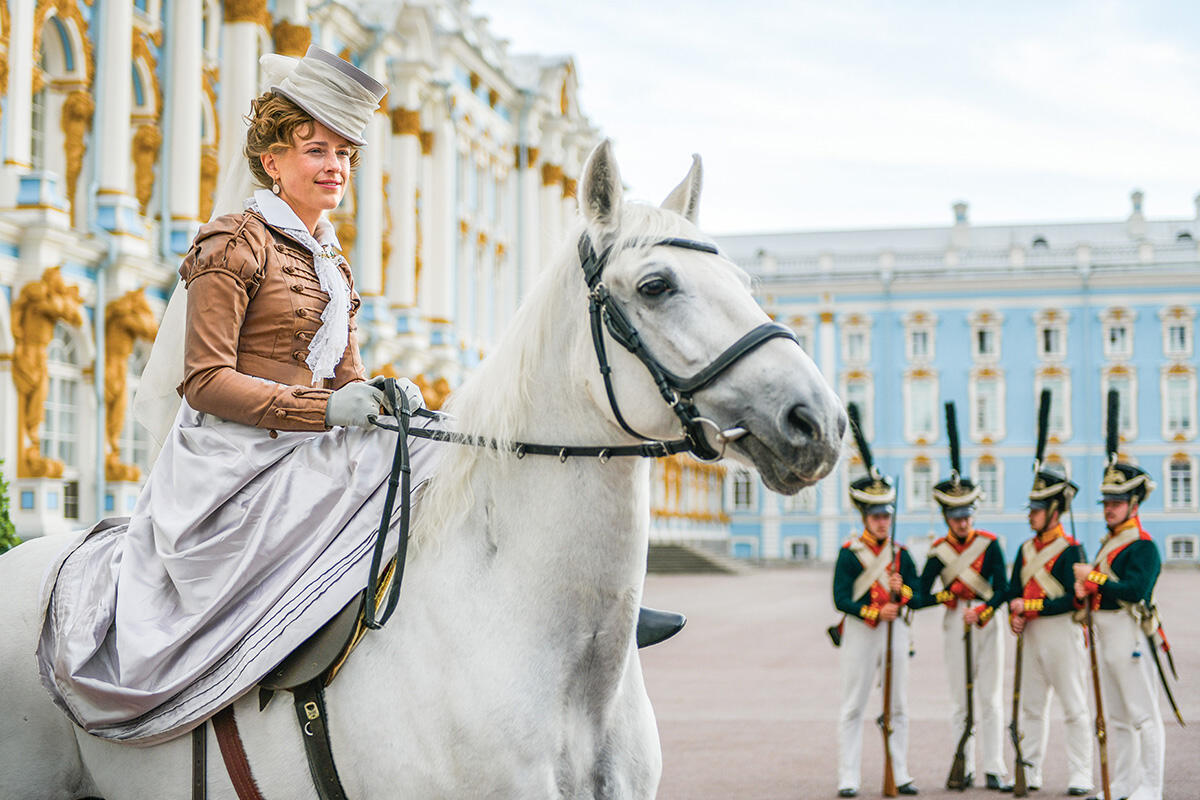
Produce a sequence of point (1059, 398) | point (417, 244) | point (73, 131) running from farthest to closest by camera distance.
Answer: point (1059, 398) → point (417, 244) → point (73, 131)

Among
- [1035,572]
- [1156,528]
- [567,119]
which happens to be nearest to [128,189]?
[1035,572]

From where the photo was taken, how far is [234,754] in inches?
111

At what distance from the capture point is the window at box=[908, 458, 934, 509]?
57188 mm

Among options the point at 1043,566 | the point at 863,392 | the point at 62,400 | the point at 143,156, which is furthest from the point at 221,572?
the point at 863,392

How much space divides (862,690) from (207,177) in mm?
14327

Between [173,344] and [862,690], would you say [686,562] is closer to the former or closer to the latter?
[862,690]

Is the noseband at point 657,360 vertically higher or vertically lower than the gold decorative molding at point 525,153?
lower

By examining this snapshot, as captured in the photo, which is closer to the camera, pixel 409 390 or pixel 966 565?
pixel 409 390

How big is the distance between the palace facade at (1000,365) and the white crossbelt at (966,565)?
4591cm

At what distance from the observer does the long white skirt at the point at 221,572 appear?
2.79m

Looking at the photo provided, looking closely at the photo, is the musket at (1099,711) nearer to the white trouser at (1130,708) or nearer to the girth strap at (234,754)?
the white trouser at (1130,708)

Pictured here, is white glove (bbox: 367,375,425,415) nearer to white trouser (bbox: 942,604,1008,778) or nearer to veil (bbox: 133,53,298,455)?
veil (bbox: 133,53,298,455)

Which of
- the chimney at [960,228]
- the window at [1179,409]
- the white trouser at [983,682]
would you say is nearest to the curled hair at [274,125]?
the white trouser at [983,682]

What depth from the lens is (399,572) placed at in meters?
2.76
